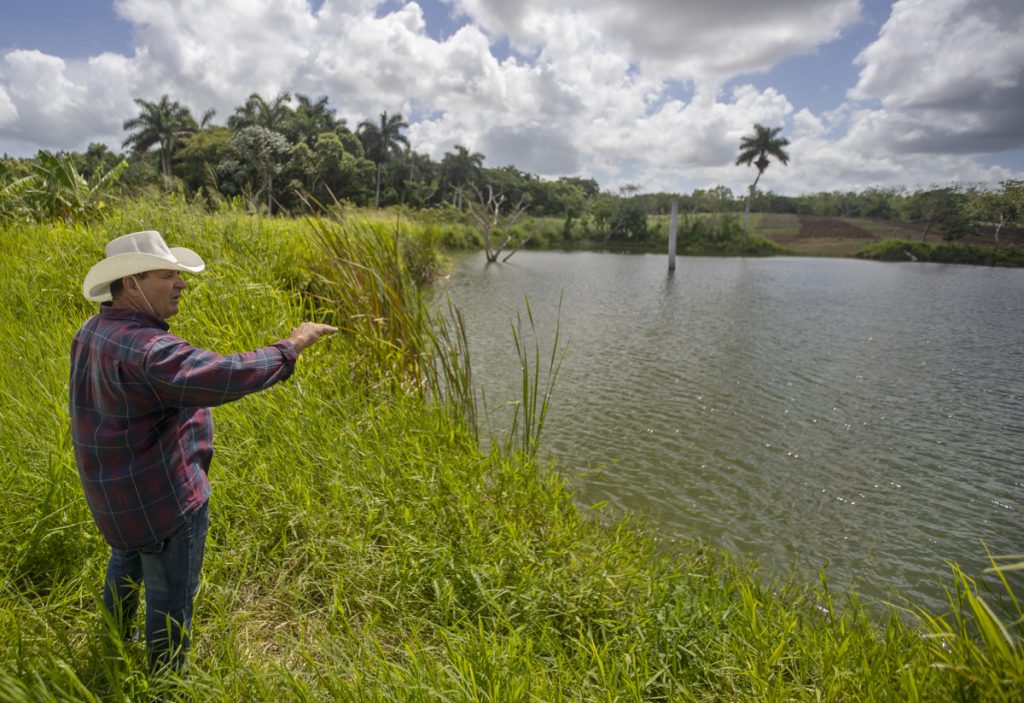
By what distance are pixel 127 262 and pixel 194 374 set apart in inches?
17.5

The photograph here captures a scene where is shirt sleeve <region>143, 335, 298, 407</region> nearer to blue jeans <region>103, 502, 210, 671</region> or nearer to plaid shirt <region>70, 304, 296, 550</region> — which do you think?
plaid shirt <region>70, 304, 296, 550</region>

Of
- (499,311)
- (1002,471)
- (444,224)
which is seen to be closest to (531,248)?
(444,224)

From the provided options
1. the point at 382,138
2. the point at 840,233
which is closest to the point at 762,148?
the point at 840,233

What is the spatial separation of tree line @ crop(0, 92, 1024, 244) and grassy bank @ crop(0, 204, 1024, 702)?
1.74 meters

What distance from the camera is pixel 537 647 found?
2.31m

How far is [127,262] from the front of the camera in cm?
157

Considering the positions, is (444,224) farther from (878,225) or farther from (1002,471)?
(1002,471)

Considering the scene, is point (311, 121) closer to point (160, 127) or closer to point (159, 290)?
point (160, 127)

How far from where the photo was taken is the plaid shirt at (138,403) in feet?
4.89

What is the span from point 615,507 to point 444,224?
39.9 metres

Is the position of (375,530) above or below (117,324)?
below

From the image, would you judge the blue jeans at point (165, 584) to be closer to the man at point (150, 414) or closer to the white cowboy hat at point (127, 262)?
the man at point (150, 414)

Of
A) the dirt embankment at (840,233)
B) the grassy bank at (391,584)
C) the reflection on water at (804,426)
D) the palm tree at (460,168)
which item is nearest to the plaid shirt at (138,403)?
the grassy bank at (391,584)

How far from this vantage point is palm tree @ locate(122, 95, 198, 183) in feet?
142
